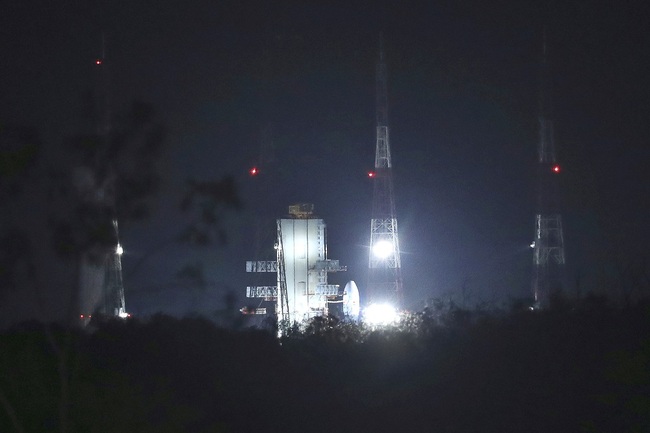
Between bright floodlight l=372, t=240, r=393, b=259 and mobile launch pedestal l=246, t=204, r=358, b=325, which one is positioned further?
mobile launch pedestal l=246, t=204, r=358, b=325

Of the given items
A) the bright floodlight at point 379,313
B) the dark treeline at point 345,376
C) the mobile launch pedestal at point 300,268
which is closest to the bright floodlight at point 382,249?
the bright floodlight at point 379,313

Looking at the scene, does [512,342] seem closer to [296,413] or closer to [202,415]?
[296,413]

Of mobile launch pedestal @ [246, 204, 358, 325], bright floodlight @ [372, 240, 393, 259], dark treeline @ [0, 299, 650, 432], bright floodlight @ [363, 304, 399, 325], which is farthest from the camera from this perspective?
mobile launch pedestal @ [246, 204, 358, 325]

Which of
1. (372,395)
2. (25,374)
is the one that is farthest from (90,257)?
(372,395)

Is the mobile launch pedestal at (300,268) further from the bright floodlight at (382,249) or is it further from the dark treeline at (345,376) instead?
the dark treeline at (345,376)

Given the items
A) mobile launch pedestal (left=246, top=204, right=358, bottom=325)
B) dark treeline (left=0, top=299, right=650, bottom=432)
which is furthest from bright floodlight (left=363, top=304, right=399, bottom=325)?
dark treeline (left=0, top=299, right=650, bottom=432)

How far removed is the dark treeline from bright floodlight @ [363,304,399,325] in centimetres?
637

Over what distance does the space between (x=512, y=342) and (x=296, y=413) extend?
5733 millimetres

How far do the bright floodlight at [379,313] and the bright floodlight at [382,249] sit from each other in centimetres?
192

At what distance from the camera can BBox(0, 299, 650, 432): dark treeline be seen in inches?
618

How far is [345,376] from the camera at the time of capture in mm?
20625

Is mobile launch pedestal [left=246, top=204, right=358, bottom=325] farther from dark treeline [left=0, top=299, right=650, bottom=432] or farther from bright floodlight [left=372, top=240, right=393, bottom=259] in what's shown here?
dark treeline [left=0, top=299, right=650, bottom=432]

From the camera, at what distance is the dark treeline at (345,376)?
15703 millimetres

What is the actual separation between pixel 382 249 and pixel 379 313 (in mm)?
3342
